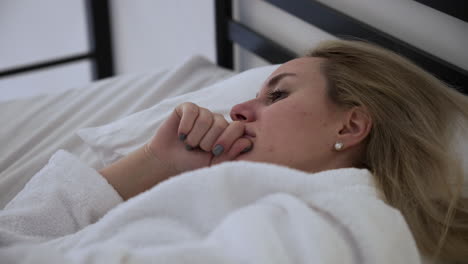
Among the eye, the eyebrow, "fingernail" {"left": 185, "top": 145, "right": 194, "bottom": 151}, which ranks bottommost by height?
"fingernail" {"left": 185, "top": 145, "right": 194, "bottom": 151}

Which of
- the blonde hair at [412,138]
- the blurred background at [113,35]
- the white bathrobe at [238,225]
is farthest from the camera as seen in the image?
the blurred background at [113,35]

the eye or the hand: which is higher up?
the eye

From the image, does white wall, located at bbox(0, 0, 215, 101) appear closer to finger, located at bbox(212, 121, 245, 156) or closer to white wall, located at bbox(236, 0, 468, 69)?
white wall, located at bbox(236, 0, 468, 69)

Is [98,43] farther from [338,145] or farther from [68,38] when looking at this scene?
[338,145]

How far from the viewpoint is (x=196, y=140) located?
1.14 m

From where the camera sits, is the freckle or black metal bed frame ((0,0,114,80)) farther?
black metal bed frame ((0,0,114,80))

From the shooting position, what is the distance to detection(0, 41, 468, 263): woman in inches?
41.4

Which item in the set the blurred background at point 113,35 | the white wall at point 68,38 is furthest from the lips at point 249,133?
the white wall at point 68,38

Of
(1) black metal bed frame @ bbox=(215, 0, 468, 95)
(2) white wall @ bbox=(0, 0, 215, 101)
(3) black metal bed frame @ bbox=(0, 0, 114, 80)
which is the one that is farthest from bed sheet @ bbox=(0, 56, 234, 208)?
(3) black metal bed frame @ bbox=(0, 0, 114, 80)

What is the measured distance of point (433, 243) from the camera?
3.42 feet

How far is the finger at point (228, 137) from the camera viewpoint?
3.58 ft

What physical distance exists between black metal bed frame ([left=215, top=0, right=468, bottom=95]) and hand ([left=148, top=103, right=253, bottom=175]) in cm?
45

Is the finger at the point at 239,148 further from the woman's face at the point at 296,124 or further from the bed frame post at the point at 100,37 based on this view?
the bed frame post at the point at 100,37

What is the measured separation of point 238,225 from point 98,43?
2.36 metres
